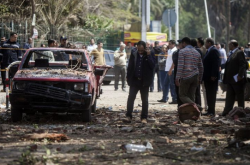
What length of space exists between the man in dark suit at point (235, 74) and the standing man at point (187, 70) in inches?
49.3

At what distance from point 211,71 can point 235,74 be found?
538 mm

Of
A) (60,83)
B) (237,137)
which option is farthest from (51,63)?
(237,137)

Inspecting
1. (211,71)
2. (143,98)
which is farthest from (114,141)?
(211,71)

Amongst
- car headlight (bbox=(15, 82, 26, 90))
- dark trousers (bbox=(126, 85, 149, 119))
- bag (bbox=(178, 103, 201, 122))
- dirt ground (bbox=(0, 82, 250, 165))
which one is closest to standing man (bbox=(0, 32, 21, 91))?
dirt ground (bbox=(0, 82, 250, 165))

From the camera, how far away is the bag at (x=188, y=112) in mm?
12067

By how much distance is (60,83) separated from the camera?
11664mm

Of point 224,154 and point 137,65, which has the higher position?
point 137,65

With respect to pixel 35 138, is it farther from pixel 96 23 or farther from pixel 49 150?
pixel 96 23

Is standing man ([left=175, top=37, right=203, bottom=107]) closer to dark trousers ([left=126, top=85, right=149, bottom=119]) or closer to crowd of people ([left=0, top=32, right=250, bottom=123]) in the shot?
crowd of people ([left=0, top=32, right=250, bottom=123])

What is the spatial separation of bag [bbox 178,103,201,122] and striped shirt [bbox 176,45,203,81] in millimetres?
807

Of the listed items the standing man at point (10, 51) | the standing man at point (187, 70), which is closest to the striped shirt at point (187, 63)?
the standing man at point (187, 70)

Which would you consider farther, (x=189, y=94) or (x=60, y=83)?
(x=189, y=94)

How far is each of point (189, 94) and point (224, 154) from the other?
5.08 metres

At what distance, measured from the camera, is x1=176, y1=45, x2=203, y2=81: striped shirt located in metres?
12.7
